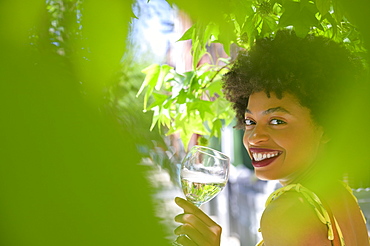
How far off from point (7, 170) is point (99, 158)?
18 mm

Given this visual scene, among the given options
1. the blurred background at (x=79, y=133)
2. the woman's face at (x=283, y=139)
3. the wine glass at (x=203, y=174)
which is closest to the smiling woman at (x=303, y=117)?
the woman's face at (x=283, y=139)

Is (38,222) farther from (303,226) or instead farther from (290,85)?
(290,85)

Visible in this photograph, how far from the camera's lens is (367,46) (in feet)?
0.54

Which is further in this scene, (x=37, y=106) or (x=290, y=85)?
(x=290, y=85)

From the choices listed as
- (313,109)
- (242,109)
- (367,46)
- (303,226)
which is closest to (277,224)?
(303,226)

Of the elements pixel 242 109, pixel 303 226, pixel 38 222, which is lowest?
pixel 303 226

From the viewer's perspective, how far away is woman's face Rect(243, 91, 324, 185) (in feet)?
3.10

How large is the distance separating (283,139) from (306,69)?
162 mm

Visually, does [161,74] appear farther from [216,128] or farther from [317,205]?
[317,205]

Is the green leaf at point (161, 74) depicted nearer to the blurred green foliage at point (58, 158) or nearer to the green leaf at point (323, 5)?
the green leaf at point (323, 5)

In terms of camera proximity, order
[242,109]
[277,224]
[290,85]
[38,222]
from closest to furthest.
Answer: [38,222], [277,224], [290,85], [242,109]

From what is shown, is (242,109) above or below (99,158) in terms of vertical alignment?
below

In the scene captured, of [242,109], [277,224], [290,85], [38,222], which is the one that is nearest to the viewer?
[38,222]

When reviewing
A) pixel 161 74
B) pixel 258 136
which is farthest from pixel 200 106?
pixel 258 136
